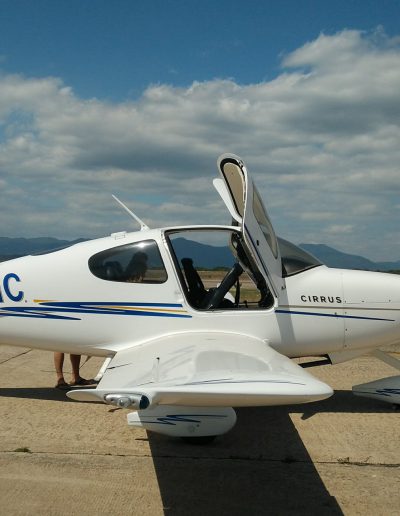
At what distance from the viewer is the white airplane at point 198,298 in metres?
5.21

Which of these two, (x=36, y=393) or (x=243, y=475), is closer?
(x=243, y=475)

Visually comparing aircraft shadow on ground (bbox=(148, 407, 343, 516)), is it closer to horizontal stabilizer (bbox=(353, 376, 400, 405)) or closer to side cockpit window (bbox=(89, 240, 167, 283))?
horizontal stabilizer (bbox=(353, 376, 400, 405))

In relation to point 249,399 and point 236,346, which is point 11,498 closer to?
point 249,399

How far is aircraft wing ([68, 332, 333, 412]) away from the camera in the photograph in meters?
3.17

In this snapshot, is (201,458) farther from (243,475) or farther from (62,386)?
(62,386)

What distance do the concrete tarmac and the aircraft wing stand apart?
2.49ft

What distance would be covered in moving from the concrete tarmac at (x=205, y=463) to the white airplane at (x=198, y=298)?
520mm

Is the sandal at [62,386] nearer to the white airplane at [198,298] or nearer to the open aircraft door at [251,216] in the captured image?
the white airplane at [198,298]

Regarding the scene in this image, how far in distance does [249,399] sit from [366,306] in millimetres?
2852

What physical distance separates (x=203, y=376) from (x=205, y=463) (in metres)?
1.17

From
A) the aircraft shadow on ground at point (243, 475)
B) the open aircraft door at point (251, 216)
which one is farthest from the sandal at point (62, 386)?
the open aircraft door at point (251, 216)

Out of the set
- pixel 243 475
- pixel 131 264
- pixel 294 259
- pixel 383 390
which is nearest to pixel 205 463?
pixel 243 475

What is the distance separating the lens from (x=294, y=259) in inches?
222

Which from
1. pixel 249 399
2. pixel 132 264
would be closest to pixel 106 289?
pixel 132 264
